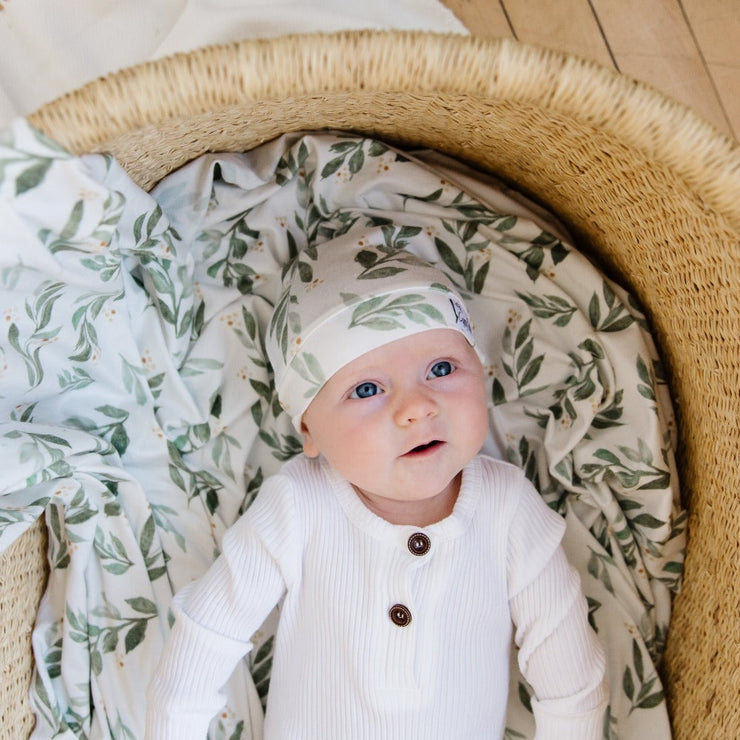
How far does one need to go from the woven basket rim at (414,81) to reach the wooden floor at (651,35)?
655mm

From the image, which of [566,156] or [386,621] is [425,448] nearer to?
[386,621]

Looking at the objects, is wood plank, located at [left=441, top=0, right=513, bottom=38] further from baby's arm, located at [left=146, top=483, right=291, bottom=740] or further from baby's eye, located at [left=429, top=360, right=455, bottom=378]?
baby's arm, located at [left=146, top=483, right=291, bottom=740]

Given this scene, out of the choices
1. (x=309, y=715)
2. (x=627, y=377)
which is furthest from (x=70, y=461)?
(x=627, y=377)

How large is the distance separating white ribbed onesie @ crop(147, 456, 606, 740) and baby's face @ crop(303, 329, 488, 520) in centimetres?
8

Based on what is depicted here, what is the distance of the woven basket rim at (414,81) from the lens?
78cm

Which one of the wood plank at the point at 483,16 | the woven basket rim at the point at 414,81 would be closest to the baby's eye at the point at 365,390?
the woven basket rim at the point at 414,81

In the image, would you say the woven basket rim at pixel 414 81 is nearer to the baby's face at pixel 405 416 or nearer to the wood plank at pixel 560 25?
the baby's face at pixel 405 416

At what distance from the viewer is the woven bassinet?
79 centimetres

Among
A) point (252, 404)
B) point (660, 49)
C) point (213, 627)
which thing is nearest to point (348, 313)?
point (252, 404)

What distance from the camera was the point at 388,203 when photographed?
47.9 inches

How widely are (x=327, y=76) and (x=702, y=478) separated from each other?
0.71 meters

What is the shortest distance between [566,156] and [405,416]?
0.39 metres

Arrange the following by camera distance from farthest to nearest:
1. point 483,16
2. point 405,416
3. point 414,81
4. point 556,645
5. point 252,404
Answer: point 483,16 → point 252,404 → point 556,645 → point 405,416 → point 414,81

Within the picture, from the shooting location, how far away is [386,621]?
1018 mm
